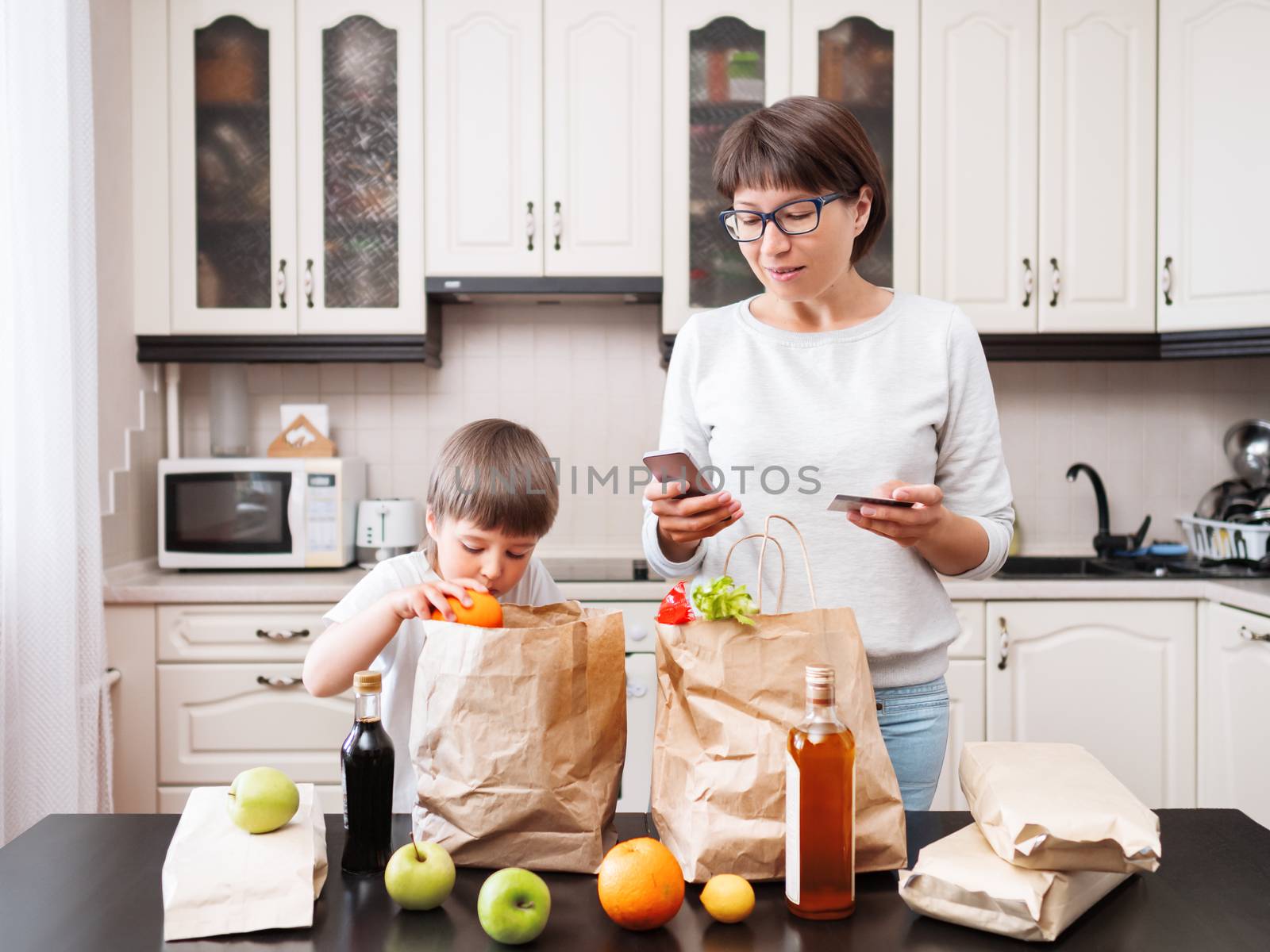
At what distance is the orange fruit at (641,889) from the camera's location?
0.75m

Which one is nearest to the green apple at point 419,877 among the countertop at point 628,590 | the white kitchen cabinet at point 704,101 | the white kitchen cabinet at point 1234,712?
the countertop at point 628,590

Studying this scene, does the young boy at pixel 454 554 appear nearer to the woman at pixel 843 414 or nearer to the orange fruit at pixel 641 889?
the woman at pixel 843 414

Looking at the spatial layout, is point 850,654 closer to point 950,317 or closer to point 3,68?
point 950,317

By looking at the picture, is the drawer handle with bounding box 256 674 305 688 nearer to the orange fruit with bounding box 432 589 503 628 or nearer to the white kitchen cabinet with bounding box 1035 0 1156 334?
the orange fruit with bounding box 432 589 503 628

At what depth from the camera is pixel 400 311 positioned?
259 centimetres

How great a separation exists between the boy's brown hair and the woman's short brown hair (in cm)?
39

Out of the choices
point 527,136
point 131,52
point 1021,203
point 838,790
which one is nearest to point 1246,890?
point 838,790

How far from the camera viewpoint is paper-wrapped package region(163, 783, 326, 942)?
0.75 m

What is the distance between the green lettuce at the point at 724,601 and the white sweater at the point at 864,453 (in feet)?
0.98

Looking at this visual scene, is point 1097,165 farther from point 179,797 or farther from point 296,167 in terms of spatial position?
point 179,797

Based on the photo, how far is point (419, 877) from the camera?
2.56ft

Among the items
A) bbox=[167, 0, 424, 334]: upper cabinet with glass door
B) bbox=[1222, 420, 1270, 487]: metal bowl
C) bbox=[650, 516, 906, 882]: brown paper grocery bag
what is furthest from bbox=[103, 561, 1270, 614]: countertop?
bbox=[650, 516, 906, 882]: brown paper grocery bag

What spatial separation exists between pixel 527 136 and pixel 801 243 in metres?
1.63

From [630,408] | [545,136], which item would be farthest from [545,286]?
[630,408]
